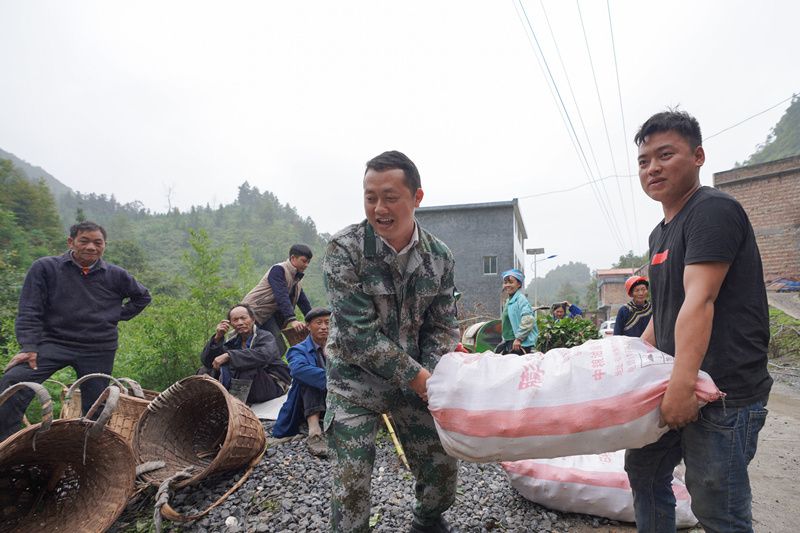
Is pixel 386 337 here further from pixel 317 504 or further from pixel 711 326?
pixel 317 504

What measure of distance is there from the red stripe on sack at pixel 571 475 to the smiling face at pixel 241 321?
3.00m

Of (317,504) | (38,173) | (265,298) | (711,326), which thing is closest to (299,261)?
(265,298)

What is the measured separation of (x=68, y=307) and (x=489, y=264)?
58.7 feet

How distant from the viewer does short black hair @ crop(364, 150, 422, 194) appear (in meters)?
1.70

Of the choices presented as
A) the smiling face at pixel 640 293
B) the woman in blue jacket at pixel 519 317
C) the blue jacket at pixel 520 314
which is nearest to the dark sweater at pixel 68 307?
the woman in blue jacket at pixel 519 317

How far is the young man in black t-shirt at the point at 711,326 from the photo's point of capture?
4.28 ft

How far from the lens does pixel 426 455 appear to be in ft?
6.36

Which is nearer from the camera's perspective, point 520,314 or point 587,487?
point 587,487

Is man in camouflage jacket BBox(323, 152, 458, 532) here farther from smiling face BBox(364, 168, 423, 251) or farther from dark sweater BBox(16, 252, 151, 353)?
dark sweater BBox(16, 252, 151, 353)

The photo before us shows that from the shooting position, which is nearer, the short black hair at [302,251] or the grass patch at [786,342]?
the short black hair at [302,251]

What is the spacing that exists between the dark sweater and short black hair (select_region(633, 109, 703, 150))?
406cm

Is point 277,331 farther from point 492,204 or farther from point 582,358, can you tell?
point 492,204

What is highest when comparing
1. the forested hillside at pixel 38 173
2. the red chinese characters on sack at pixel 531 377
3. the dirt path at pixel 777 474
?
the forested hillside at pixel 38 173

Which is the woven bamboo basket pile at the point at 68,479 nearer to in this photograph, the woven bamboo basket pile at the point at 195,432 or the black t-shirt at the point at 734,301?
the woven bamboo basket pile at the point at 195,432
